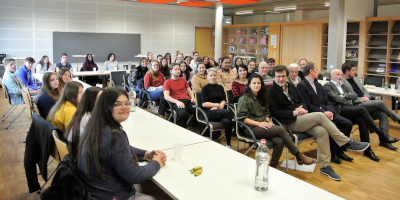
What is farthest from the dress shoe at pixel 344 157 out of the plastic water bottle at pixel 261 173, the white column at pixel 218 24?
the white column at pixel 218 24

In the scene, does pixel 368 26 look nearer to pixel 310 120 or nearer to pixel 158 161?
pixel 310 120

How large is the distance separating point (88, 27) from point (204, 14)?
214 inches

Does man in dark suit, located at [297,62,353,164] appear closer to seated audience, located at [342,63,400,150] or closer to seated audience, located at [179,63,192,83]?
seated audience, located at [342,63,400,150]

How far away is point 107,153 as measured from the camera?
2.02 m

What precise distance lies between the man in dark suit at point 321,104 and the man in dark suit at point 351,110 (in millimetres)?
223

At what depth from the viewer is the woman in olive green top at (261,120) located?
12.7 feet

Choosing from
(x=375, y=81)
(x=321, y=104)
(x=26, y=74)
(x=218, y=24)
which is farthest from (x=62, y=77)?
(x=218, y=24)

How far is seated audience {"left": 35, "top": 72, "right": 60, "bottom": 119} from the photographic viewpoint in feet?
13.4

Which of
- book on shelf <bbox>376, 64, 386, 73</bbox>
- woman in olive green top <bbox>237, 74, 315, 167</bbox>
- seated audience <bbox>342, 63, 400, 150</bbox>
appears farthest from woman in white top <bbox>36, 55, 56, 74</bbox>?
book on shelf <bbox>376, 64, 386, 73</bbox>

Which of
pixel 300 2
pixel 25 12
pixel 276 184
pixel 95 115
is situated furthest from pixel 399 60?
pixel 25 12

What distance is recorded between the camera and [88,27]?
1281cm

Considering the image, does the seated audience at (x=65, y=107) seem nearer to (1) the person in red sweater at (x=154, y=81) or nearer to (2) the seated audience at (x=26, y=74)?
(1) the person in red sweater at (x=154, y=81)

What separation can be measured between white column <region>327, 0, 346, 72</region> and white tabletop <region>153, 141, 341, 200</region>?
759cm

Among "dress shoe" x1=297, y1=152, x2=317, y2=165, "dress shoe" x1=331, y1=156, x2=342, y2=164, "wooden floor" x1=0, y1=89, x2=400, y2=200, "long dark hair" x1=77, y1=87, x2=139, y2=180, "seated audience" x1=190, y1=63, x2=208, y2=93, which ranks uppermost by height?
"seated audience" x1=190, y1=63, x2=208, y2=93
